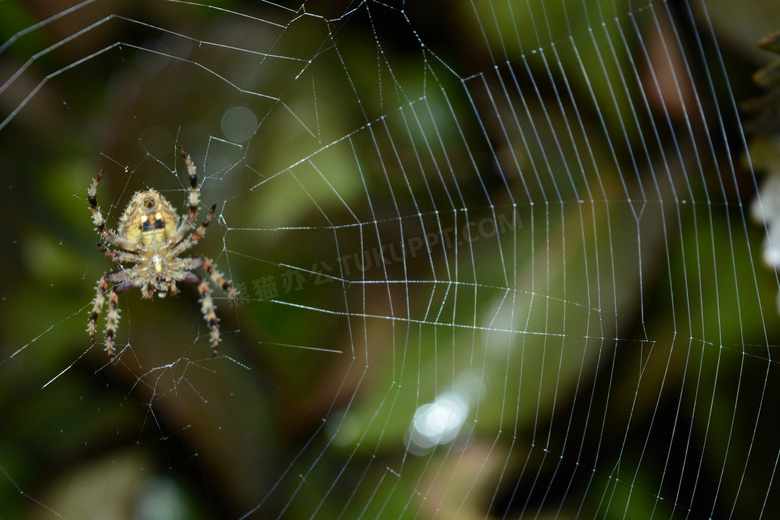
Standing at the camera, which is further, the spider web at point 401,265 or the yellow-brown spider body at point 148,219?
the yellow-brown spider body at point 148,219

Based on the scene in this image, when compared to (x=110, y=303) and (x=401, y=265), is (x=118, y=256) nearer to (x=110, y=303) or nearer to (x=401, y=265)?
(x=110, y=303)

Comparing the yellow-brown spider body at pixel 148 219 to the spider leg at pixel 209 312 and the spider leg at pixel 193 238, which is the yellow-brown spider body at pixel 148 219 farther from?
the spider leg at pixel 209 312

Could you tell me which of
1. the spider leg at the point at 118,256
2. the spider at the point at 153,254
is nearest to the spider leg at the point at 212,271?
the spider at the point at 153,254

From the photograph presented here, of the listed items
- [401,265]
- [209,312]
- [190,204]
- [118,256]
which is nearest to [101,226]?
[118,256]

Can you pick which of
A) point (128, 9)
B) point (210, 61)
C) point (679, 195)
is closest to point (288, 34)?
point (210, 61)

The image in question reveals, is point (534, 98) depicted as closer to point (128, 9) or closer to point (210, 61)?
point (210, 61)

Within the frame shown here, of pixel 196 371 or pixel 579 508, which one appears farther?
pixel 196 371

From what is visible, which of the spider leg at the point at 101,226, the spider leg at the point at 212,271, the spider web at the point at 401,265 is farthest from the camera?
the spider leg at the point at 212,271
